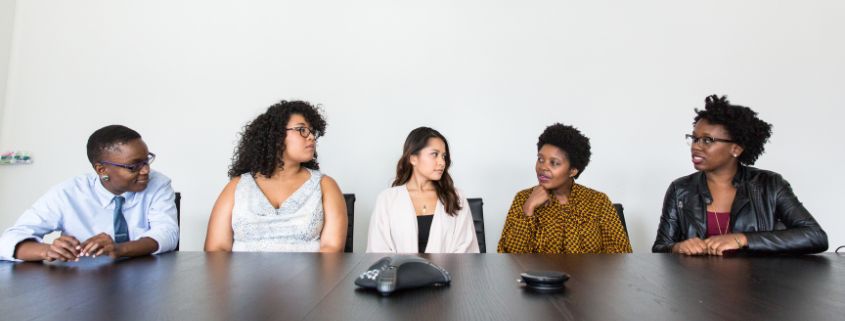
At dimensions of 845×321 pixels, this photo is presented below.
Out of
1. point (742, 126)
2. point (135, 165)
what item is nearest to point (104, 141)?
point (135, 165)

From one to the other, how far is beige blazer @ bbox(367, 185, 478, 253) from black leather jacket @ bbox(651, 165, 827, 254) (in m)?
0.85

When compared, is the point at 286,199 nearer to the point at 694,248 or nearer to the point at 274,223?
the point at 274,223

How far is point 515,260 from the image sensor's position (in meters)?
1.52

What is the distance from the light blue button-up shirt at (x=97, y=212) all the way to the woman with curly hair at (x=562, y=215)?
1.52 metres

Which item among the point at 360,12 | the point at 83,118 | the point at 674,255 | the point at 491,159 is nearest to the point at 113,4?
the point at 83,118

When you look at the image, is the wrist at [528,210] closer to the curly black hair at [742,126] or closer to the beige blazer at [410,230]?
the beige blazer at [410,230]

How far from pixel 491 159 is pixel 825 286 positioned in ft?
7.89

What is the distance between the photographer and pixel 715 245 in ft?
5.96

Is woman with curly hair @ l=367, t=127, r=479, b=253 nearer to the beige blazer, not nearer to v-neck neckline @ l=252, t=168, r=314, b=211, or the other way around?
the beige blazer

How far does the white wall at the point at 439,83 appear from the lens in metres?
3.48

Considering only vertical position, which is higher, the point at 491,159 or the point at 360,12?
the point at 360,12

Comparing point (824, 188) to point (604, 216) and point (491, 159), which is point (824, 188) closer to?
point (604, 216)

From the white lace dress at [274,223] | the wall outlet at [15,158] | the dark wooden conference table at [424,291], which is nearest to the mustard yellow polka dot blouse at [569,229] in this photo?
the white lace dress at [274,223]

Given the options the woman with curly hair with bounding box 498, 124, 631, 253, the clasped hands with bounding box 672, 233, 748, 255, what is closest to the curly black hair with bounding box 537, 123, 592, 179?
the woman with curly hair with bounding box 498, 124, 631, 253
